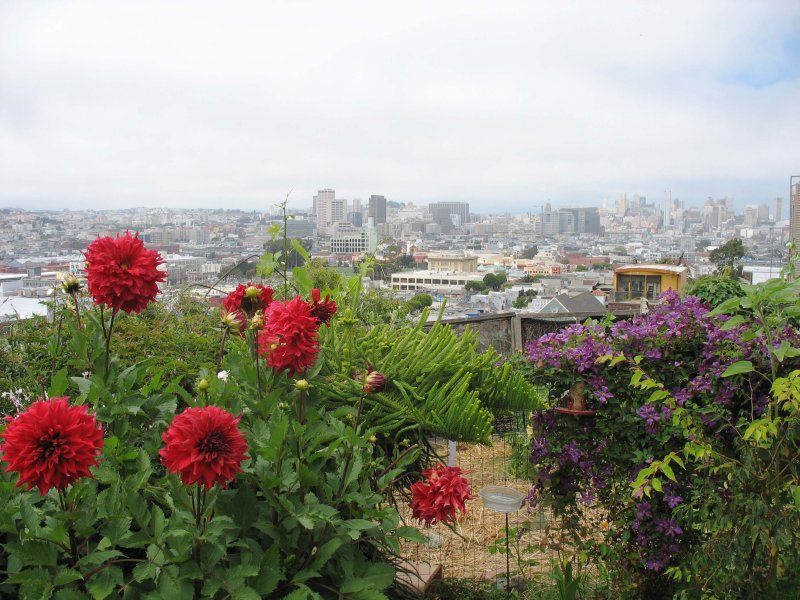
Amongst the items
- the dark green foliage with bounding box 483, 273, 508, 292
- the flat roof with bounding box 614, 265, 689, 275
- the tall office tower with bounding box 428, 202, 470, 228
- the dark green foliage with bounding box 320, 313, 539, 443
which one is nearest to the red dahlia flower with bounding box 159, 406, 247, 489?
the dark green foliage with bounding box 320, 313, 539, 443

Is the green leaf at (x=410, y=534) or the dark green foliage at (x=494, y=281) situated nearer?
the green leaf at (x=410, y=534)

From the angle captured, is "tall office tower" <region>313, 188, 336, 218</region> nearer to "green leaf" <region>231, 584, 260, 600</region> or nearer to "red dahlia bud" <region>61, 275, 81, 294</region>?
"red dahlia bud" <region>61, 275, 81, 294</region>

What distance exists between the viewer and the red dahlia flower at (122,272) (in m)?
1.26

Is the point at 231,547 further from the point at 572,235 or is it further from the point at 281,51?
the point at 572,235

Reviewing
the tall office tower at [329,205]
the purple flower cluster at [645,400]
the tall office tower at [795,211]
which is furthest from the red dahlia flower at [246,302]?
the tall office tower at [329,205]

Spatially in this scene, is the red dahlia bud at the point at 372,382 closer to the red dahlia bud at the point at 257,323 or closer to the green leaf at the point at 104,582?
the red dahlia bud at the point at 257,323

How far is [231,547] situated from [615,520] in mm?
1330

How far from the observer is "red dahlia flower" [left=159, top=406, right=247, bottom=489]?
3.23ft

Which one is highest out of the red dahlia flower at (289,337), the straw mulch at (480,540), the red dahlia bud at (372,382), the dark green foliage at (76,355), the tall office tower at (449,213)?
the tall office tower at (449,213)

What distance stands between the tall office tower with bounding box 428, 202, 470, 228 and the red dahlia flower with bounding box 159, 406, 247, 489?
174 feet

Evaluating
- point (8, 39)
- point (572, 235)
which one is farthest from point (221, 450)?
point (572, 235)

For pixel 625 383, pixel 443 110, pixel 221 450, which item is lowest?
pixel 625 383

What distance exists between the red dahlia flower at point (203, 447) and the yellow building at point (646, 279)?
1061 centimetres

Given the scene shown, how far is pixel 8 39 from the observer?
4.41 metres
